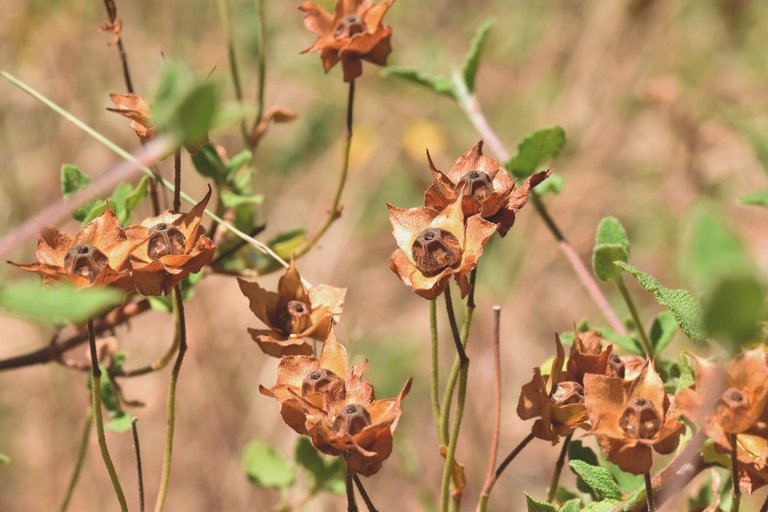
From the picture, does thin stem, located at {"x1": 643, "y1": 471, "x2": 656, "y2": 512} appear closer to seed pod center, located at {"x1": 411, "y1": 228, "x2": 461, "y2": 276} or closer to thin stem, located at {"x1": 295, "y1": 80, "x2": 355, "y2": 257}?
seed pod center, located at {"x1": 411, "y1": 228, "x2": 461, "y2": 276}

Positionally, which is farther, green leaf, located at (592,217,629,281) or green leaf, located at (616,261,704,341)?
green leaf, located at (592,217,629,281)

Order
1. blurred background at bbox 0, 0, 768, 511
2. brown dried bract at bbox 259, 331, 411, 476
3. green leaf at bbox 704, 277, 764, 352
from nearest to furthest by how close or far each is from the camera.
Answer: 1. green leaf at bbox 704, 277, 764, 352
2. brown dried bract at bbox 259, 331, 411, 476
3. blurred background at bbox 0, 0, 768, 511

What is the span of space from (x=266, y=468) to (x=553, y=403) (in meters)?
0.80

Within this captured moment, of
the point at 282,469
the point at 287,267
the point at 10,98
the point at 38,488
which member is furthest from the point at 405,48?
the point at 287,267

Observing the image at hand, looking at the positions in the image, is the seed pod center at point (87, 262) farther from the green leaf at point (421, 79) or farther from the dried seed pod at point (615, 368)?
the green leaf at point (421, 79)

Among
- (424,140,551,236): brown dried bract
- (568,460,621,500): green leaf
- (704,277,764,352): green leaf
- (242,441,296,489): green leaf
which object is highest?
(704,277,764,352): green leaf

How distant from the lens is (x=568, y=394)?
1033 millimetres

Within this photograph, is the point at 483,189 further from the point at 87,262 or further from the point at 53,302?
the point at 53,302

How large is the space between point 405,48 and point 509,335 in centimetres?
148

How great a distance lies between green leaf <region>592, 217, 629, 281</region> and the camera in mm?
1196

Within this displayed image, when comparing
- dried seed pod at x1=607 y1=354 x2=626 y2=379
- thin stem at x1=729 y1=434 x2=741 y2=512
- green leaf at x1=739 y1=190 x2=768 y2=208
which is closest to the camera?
thin stem at x1=729 y1=434 x2=741 y2=512

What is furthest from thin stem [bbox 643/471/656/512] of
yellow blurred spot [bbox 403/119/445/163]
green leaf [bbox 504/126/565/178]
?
yellow blurred spot [bbox 403/119/445/163]

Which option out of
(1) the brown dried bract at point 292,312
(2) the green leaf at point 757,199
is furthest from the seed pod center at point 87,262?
(2) the green leaf at point 757,199

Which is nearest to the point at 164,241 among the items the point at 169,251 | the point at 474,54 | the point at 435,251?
the point at 169,251
